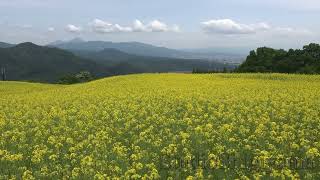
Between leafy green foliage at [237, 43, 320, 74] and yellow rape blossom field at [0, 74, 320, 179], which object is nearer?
yellow rape blossom field at [0, 74, 320, 179]

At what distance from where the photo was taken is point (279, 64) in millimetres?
87188

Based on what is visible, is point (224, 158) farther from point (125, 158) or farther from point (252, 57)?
point (252, 57)

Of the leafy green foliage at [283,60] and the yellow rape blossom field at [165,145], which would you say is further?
the leafy green foliage at [283,60]

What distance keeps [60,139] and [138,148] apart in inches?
152

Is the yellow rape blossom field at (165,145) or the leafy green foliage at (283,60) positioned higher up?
the leafy green foliage at (283,60)

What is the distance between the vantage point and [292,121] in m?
A: 21.9

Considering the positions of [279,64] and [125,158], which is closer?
[125,158]

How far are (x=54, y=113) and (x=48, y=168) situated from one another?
→ 36.4ft

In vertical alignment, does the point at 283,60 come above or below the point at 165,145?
above

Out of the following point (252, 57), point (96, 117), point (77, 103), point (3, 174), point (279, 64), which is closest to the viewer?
point (3, 174)

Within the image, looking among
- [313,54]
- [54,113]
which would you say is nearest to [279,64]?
[313,54]

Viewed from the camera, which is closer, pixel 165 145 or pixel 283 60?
pixel 165 145

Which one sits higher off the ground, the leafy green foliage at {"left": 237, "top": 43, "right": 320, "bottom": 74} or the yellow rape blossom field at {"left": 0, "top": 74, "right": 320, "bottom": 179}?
the leafy green foliage at {"left": 237, "top": 43, "right": 320, "bottom": 74}

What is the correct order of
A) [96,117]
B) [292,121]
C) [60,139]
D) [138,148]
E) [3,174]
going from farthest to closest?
[96,117], [292,121], [60,139], [138,148], [3,174]
